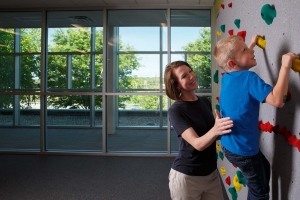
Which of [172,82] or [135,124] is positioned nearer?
[172,82]

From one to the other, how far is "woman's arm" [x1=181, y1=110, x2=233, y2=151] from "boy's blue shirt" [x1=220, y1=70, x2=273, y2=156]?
0.10 metres

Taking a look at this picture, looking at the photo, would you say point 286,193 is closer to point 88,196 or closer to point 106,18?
point 88,196

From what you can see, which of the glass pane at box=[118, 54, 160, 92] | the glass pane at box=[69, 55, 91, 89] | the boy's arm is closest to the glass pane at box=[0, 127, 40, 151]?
the glass pane at box=[69, 55, 91, 89]

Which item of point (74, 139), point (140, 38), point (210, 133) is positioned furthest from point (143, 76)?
point (210, 133)

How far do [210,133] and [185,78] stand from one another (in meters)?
0.36

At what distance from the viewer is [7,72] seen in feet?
17.3

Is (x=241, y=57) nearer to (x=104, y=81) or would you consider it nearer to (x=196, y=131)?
(x=196, y=131)

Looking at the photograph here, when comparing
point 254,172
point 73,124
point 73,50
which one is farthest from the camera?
point 73,124

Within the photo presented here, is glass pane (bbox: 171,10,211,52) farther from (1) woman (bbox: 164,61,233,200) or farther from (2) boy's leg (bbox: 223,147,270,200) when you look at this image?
(2) boy's leg (bbox: 223,147,270,200)

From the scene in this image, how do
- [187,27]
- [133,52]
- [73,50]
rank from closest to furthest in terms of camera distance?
[187,27], [133,52], [73,50]

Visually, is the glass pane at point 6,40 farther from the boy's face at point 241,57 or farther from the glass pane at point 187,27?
the boy's face at point 241,57

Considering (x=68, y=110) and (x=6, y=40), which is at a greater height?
(x=6, y=40)

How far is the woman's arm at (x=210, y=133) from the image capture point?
3.51 feet

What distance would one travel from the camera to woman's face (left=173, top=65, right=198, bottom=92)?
54.5 inches
